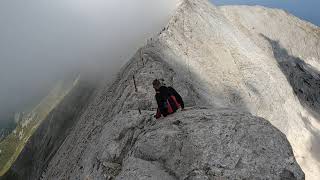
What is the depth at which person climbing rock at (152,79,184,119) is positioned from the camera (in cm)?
2442

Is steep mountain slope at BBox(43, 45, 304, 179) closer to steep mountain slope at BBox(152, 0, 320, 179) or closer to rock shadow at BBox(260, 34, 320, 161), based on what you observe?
steep mountain slope at BBox(152, 0, 320, 179)

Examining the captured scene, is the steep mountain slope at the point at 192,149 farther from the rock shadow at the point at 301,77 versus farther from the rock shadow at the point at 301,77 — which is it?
the rock shadow at the point at 301,77

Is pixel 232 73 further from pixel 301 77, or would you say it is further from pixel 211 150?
pixel 211 150

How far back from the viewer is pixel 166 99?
81.4ft

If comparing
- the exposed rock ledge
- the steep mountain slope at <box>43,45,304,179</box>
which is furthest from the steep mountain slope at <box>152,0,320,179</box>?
the exposed rock ledge

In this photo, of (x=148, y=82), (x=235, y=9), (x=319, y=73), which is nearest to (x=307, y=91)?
(x=319, y=73)

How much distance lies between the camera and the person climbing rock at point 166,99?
24422mm

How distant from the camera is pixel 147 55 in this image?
40.7 metres

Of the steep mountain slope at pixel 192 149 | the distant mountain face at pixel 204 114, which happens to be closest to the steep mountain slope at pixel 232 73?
the distant mountain face at pixel 204 114

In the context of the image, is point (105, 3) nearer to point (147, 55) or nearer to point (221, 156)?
point (147, 55)

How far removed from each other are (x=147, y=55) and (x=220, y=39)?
1631 centimetres

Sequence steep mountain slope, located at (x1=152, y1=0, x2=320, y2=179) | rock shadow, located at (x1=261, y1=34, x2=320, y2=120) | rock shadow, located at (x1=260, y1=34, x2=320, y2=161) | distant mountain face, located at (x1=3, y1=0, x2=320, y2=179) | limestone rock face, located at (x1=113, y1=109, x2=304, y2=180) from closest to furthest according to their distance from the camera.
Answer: limestone rock face, located at (x1=113, y1=109, x2=304, y2=180)
distant mountain face, located at (x1=3, y1=0, x2=320, y2=179)
steep mountain slope, located at (x1=152, y1=0, x2=320, y2=179)
rock shadow, located at (x1=260, y1=34, x2=320, y2=161)
rock shadow, located at (x1=261, y1=34, x2=320, y2=120)

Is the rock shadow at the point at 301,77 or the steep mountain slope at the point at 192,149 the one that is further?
the rock shadow at the point at 301,77

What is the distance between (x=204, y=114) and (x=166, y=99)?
230cm
